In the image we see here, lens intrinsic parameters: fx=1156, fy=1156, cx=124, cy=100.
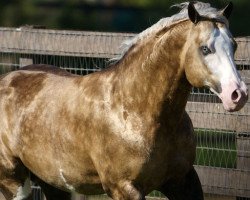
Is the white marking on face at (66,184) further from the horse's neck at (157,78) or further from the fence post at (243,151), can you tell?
the fence post at (243,151)

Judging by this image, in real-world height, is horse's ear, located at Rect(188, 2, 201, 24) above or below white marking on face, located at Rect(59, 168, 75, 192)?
above

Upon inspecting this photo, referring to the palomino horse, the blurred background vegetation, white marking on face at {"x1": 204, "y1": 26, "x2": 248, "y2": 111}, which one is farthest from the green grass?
the blurred background vegetation


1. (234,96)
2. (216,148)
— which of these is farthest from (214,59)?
(216,148)

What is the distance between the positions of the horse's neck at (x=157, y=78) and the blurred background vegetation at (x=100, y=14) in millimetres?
7143

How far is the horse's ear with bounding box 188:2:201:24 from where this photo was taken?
23.2ft

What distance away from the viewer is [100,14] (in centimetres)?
1603

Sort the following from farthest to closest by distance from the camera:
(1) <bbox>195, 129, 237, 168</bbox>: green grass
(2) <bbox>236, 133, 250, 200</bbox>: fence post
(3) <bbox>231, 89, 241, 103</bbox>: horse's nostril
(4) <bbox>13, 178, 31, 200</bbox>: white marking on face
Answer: (1) <bbox>195, 129, 237, 168</bbox>: green grass < (2) <bbox>236, 133, 250, 200</bbox>: fence post < (4) <bbox>13, 178, 31, 200</bbox>: white marking on face < (3) <bbox>231, 89, 241, 103</bbox>: horse's nostril

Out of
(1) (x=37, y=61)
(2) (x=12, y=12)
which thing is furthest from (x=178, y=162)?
(2) (x=12, y=12)

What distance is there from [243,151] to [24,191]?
1.71 metres

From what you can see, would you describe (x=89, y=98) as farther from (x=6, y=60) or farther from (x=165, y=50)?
(x=6, y=60)

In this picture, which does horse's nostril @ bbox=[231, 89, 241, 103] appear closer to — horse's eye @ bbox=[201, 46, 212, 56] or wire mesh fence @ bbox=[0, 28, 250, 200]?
horse's eye @ bbox=[201, 46, 212, 56]

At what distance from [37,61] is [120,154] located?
2.70 m

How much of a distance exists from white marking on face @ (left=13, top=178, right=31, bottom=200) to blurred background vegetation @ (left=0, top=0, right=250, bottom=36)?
20.5ft

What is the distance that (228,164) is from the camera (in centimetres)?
933
